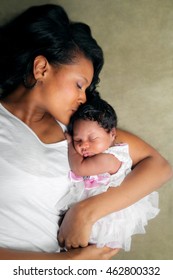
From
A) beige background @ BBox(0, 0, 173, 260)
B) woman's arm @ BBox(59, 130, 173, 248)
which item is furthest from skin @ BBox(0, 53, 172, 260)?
beige background @ BBox(0, 0, 173, 260)

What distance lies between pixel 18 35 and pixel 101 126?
409 mm

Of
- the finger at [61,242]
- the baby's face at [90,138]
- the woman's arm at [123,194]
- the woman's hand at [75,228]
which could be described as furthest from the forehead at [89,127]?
the finger at [61,242]

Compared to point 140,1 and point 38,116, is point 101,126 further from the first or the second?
point 140,1

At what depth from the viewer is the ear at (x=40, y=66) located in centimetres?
101

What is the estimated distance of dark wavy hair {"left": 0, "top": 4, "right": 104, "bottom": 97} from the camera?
3.36 ft

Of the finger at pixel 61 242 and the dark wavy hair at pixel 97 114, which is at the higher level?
the dark wavy hair at pixel 97 114

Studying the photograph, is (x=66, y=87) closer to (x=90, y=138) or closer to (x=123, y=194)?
(x=90, y=138)

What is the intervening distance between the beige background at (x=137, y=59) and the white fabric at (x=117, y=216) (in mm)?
177

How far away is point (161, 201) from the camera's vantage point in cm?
124

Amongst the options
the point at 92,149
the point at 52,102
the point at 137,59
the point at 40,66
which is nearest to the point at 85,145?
the point at 92,149

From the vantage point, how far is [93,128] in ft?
3.39

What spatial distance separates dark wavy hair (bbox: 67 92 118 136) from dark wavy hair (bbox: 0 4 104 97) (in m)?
0.12

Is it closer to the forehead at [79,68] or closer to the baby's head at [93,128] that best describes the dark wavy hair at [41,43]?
the forehead at [79,68]

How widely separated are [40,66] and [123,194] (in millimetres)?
482
